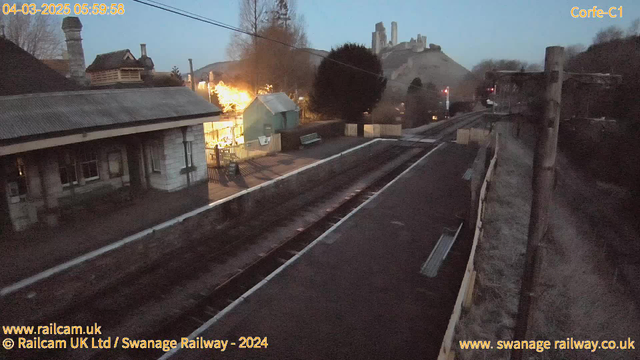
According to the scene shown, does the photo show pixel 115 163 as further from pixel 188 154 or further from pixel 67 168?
pixel 188 154

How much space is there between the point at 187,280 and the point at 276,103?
1921 cm

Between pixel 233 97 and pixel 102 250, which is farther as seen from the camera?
pixel 233 97

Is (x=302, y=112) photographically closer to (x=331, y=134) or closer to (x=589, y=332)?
(x=331, y=134)

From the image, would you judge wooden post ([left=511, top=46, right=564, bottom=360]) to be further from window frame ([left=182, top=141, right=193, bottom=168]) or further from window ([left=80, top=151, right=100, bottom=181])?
window frame ([left=182, top=141, right=193, bottom=168])

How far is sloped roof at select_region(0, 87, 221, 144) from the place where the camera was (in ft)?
36.9

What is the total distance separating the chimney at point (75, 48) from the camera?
1975cm

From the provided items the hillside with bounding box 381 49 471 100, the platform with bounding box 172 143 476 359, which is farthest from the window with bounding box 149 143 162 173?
the hillside with bounding box 381 49 471 100

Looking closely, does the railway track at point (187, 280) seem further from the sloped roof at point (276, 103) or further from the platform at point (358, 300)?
the sloped roof at point (276, 103)

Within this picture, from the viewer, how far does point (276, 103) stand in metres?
27.4

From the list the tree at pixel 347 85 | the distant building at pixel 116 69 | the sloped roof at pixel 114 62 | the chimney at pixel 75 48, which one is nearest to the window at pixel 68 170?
the chimney at pixel 75 48

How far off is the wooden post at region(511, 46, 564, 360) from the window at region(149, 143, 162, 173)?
47.8 ft

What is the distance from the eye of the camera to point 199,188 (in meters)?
16.3

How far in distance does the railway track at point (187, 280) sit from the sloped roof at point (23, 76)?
30.1 ft

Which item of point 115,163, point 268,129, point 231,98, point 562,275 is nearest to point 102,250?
point 115,163
